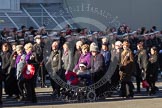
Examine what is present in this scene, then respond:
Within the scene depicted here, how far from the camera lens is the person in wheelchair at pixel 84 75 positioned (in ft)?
50.0

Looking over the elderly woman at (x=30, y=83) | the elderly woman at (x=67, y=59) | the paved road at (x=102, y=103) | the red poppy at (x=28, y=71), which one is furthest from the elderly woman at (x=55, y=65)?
the red poppy at (x=28, y=71)

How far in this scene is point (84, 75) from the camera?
50.1 feet

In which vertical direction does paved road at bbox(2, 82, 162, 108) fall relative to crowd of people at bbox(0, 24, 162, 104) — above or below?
below

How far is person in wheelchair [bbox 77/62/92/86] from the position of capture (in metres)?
15.2

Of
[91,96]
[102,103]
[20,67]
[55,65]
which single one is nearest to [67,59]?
[55,65]

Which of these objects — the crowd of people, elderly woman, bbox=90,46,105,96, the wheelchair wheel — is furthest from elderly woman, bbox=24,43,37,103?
elderly woman, bbox=90,46,105,96

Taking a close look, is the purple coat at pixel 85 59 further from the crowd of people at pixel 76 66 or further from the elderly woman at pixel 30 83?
the elderly woman at pixel 30 83

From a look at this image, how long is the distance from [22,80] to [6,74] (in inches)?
40.8

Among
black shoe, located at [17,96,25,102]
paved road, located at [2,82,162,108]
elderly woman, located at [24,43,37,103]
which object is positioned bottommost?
paved road, located at [2,82,162,108]

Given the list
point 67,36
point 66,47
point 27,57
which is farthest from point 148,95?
point 67,36

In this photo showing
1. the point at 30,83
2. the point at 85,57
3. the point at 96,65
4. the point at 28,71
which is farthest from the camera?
the point at 85,57

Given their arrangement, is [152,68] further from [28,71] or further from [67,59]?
[28,71]

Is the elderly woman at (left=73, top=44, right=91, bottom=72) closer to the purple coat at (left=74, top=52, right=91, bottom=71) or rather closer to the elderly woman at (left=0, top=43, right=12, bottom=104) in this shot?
the purple coat at (left=74, top=52, right=91, bottom=71)

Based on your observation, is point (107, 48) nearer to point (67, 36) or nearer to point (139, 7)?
point (67, 36)
